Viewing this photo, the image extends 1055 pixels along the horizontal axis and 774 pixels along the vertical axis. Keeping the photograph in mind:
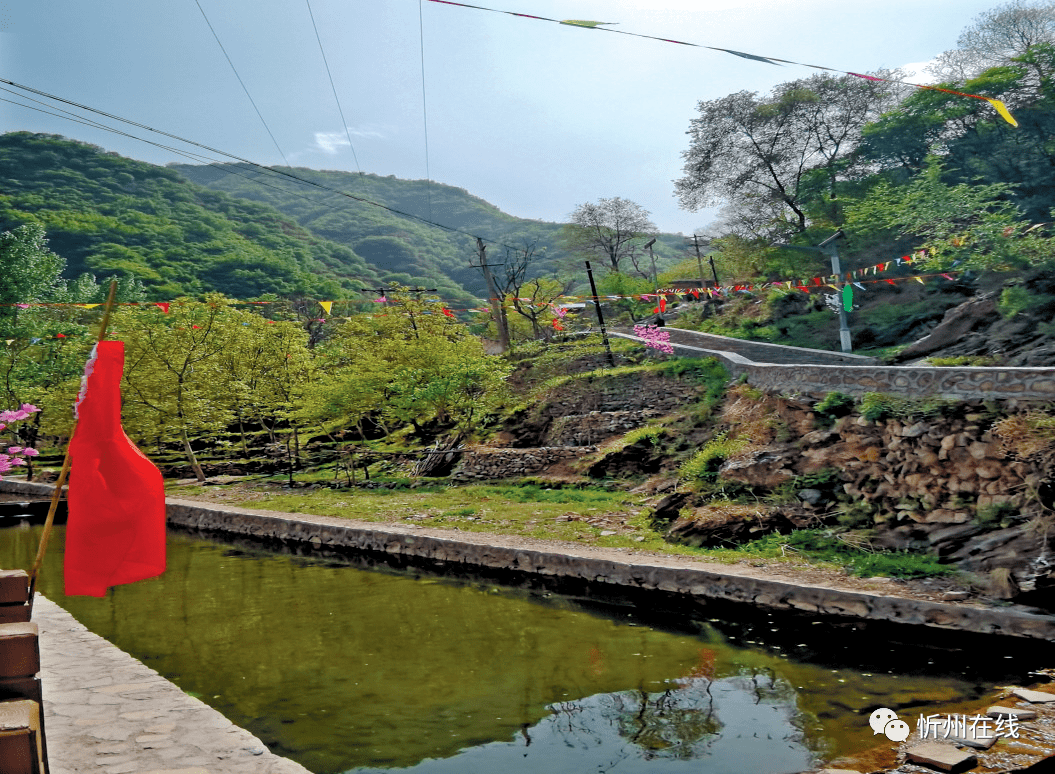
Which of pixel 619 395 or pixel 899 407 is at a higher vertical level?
pixel 619 395

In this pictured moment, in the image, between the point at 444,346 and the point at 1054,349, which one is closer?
the point at 1054,349

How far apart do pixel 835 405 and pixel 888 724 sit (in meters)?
9.33

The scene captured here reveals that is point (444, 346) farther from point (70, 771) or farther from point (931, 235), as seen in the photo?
point (70, 771)

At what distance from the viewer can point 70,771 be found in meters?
5.27

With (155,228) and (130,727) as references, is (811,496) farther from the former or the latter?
(155,228)

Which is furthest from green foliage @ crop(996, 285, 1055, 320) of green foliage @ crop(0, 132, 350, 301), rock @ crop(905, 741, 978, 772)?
green foliage @ crop(0, 132, 350, 301)

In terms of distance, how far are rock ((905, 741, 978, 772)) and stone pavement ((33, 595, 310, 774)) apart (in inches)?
191

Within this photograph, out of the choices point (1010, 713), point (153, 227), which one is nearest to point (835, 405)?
point (1010, 713)

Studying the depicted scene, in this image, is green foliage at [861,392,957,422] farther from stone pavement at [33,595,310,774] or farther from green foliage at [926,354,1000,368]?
stone pavement at [33,595,310,774]

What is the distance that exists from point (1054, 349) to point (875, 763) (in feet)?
59.6

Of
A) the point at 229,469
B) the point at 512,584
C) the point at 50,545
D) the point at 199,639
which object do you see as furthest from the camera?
the point at 229,469

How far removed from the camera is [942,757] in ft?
19.1

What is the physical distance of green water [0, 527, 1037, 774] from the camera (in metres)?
6.75

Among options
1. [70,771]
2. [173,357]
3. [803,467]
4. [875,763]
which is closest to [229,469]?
[173,357]
